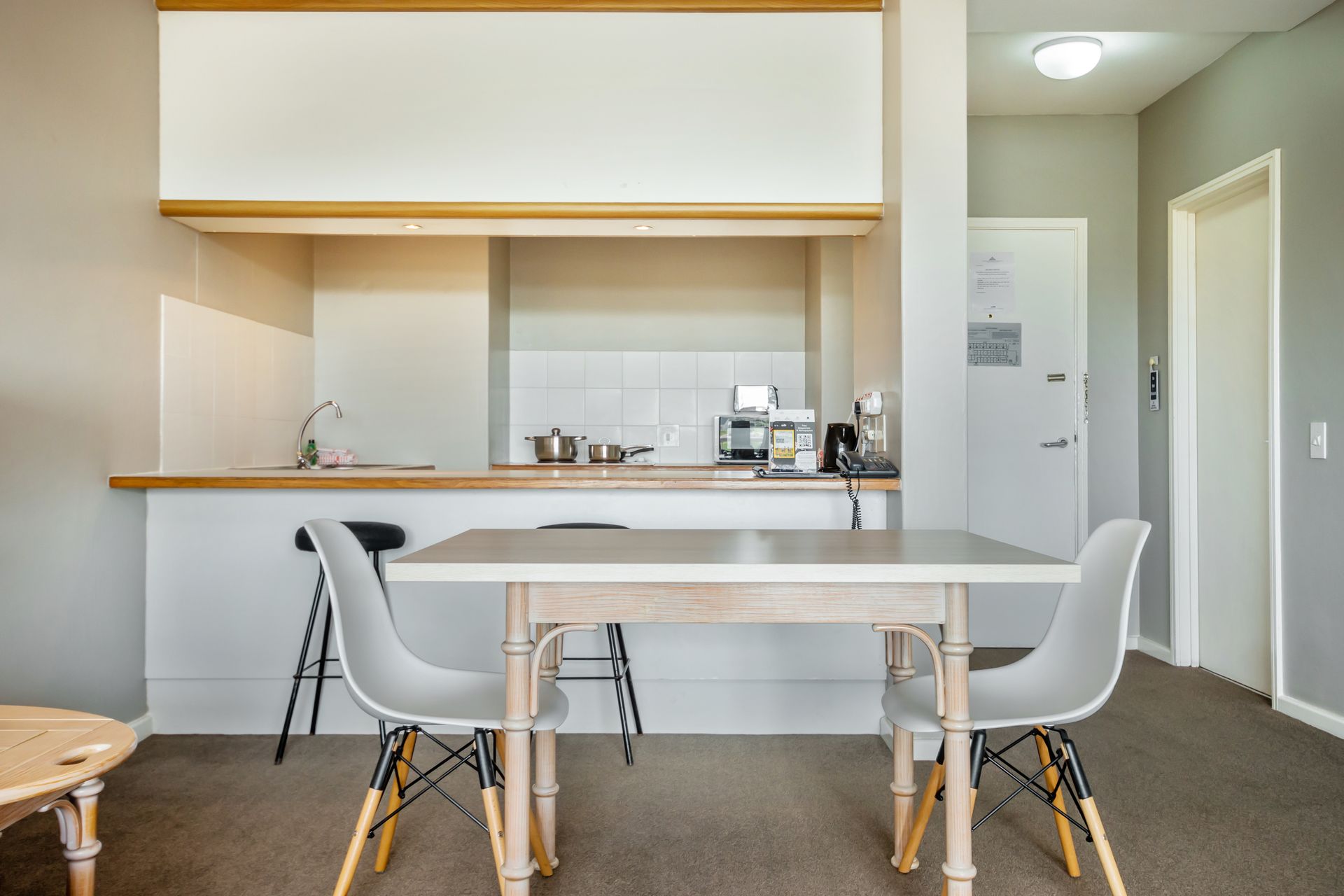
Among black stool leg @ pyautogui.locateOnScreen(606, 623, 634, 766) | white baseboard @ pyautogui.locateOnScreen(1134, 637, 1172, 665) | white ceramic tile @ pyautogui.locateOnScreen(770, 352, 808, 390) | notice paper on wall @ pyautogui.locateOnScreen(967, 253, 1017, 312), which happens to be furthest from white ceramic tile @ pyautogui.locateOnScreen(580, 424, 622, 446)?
white baseboard @ pyautogui.locateOnScreen(1134, 637, 1172, 665)

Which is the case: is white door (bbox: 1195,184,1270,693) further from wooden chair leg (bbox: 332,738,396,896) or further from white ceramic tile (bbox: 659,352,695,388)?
wooden chair leg (bbox: 332,738,396,896)

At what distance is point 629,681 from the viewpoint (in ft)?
8.97

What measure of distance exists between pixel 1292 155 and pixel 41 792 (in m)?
4.02

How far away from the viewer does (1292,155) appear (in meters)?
3.02

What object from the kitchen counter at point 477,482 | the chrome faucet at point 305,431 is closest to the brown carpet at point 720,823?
the kitchen counter at point 477,482

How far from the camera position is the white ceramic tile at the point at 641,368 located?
4883mm

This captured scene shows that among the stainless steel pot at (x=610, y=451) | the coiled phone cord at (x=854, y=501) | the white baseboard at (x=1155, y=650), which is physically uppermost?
A: the stainless steel pot at (x=610, y=451)

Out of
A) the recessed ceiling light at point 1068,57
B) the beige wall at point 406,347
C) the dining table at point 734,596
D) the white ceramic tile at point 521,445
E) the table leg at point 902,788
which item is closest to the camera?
the dining table at point 734,596

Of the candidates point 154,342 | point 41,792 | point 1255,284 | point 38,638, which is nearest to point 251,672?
point 38,638

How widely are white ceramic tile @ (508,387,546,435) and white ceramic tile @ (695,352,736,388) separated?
0.95 meters

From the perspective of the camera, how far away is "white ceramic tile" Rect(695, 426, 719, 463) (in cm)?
485

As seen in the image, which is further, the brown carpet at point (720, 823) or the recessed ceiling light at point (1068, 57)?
the recessed ceiling light at point (1068, 57)

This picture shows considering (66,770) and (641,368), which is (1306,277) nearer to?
(641,368)

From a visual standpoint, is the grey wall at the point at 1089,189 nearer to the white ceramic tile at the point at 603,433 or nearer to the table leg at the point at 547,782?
the white ceramic tile at the point at 603,433
